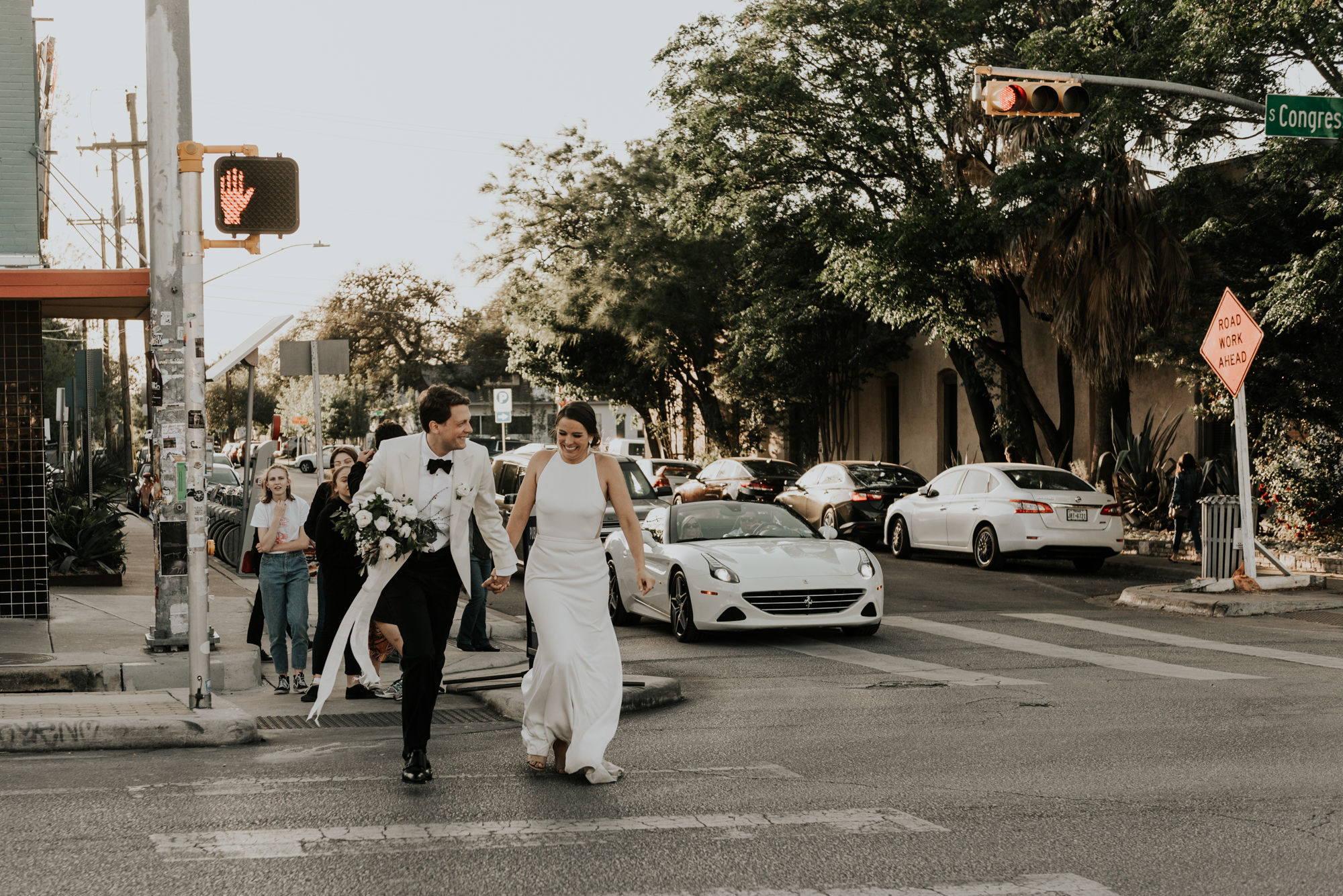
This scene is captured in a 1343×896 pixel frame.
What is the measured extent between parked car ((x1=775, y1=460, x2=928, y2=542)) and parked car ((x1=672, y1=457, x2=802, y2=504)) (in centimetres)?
257

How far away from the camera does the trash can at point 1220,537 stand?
15.4 metres

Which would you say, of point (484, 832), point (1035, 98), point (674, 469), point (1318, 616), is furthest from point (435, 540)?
point (674, 469)

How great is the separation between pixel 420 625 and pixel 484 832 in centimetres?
123

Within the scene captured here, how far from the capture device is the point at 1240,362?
1479cm

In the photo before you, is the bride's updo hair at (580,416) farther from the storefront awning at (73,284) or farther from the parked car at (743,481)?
the parked car at (743,481)

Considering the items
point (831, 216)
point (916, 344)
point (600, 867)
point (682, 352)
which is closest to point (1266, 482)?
point (831, 216)

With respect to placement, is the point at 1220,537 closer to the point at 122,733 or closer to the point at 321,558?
the point at 321,558

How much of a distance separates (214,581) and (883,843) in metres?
14.0

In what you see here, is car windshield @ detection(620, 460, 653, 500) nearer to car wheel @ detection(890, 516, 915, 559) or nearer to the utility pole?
car wheel @ detection(890, 516, 915, 559)

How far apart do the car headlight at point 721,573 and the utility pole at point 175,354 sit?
435 centimetres

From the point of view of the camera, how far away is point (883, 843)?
5344 mm

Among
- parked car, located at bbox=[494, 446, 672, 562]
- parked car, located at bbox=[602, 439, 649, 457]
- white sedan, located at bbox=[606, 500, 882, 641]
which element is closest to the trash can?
white sedan, located at bbox=[606, 500, 882, 641]

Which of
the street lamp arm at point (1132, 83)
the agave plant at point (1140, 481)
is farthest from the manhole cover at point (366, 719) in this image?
the agave plant at point (1140, 481)

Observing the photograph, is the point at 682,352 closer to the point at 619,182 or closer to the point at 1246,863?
the point at 619,182
